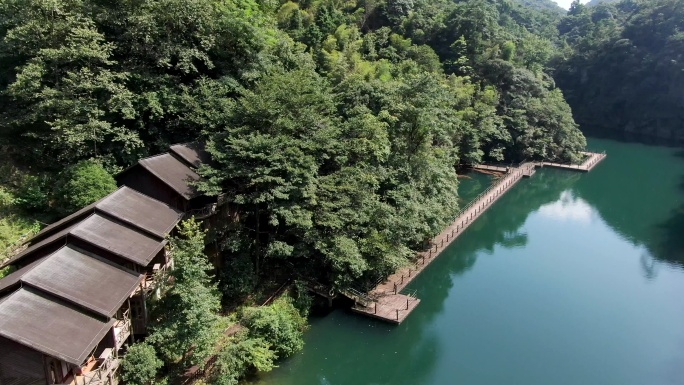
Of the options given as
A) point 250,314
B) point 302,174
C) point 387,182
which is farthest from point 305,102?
point 250,314

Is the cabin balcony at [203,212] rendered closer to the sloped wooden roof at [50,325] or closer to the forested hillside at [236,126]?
the forested hillside at [236,126]

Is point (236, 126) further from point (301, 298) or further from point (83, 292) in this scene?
point (83, 292)

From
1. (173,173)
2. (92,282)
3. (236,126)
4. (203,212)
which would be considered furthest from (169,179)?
(92,282)

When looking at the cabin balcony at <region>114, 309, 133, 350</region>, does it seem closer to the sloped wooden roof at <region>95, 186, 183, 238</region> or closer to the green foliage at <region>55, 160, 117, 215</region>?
the sloped wooden roof at <region>95, 186, 183, 238</region>

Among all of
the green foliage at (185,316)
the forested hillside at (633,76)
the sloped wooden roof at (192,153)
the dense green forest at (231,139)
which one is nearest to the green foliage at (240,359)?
the dense green forest at (231,139)

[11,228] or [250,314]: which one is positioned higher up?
[11,228]

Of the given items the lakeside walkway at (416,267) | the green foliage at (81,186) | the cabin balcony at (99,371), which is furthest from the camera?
the lakeside walkway at (416,267)

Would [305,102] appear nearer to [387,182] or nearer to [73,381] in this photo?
[387,182]
